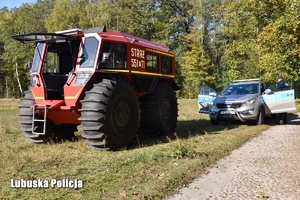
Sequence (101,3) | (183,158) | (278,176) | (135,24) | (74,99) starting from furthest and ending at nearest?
(101,3) < (135,24) < (74,99) < (183,158) < (278,176)

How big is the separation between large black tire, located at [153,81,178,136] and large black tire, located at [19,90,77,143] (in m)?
2.57

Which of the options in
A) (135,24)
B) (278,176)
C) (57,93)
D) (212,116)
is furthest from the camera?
(135,24)

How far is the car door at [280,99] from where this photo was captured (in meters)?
11.6

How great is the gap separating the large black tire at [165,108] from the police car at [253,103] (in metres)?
2.85

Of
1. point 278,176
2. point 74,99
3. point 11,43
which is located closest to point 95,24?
point 11,43

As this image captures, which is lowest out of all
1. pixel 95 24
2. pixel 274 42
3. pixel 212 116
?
pixel 212 116

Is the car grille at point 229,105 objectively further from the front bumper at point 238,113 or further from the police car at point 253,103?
the front bumper at point 238,113

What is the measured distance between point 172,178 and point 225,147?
2.82 metres

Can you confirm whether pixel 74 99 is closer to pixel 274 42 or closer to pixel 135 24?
pixel 274 42

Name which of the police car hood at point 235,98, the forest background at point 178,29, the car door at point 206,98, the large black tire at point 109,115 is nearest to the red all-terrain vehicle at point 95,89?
the large black tire at point 109,115

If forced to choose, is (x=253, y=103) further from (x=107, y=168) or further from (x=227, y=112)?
(x=107, y=168)

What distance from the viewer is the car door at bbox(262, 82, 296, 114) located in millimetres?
11555

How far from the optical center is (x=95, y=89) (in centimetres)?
666

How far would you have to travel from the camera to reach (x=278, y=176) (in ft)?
17.3
